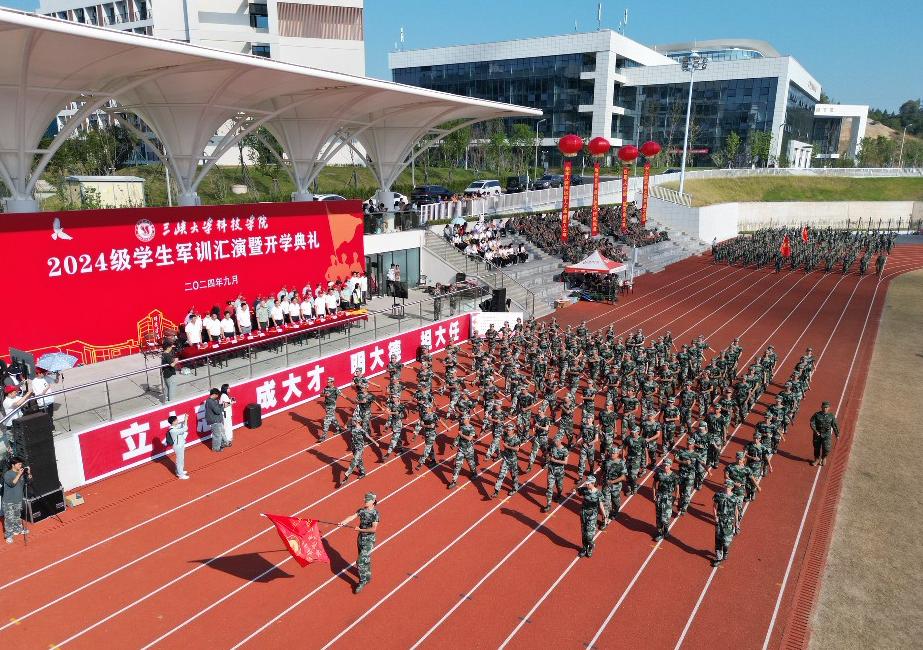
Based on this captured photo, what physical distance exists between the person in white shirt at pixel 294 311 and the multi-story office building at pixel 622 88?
68728mm

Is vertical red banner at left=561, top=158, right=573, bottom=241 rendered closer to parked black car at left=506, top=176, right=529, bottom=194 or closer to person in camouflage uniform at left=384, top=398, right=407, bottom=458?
parked black car at left=506, top=176, right=529, bottom=194

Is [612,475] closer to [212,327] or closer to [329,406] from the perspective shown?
[329,406]

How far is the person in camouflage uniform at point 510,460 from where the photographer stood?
1213 cm

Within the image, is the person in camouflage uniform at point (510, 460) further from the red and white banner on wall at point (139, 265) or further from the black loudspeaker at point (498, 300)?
the black loudspeaker at point (498, 300)

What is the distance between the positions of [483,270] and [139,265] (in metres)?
14.9

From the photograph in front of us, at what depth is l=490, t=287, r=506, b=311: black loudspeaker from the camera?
24.1 meters

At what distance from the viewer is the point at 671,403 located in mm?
14250

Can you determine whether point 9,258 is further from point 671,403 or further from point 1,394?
point 671,403

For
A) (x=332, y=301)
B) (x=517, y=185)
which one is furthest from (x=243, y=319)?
(x=517, y=185)

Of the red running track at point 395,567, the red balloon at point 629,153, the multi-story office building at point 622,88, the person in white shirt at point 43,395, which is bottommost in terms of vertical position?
the red running track at point 395,567

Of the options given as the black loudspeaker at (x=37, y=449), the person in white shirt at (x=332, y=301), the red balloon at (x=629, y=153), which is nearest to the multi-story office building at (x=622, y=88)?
the red balloon at (x=629, y=153)

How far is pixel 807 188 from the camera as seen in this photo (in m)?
70.7

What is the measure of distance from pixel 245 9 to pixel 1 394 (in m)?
55.6

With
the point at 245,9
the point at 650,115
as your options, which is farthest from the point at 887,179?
the point at 245,9
